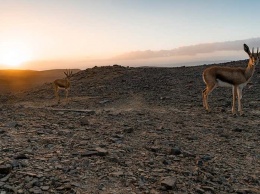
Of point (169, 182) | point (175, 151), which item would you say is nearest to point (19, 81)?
point (175, 151)

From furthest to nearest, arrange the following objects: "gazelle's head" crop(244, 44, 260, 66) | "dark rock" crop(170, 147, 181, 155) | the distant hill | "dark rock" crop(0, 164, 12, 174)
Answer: the distant hill
"gazelle's head" crop(244, 44, 260, 66)
"dark rock" crop(170, 147, 181, 155)
"dark rock" crop(0, 164, 12, 174)

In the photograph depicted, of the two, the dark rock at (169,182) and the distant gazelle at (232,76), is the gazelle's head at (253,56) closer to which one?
the distant gazelle at (232,76)

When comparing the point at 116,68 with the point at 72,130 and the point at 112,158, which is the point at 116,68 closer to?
the point at 72,130

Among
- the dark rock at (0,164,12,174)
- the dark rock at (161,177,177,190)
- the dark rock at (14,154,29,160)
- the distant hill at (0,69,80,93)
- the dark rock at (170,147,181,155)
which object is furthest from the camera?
the distant hill at (0,69,80,93)

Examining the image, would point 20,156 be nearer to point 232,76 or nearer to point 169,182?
point 169,182

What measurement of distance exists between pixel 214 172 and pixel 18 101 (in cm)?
1710

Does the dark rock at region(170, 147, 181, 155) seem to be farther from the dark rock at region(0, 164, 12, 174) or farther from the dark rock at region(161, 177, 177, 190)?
the dark rock at region(0, 164, 12, 174)

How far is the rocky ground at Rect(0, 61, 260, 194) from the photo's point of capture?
669cm

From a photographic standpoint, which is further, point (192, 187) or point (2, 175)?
point (192, 187)

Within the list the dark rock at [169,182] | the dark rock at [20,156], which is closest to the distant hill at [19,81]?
the dark rock at [20,156]

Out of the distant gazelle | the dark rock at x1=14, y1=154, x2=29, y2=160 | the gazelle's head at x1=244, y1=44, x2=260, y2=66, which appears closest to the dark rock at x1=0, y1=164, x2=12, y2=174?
the dark rock at x1=14, y1=154, x2=29, y2=160

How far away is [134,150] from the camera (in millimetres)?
8836

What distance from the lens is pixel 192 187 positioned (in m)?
6.96

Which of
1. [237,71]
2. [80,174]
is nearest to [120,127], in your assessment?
[80,174]
